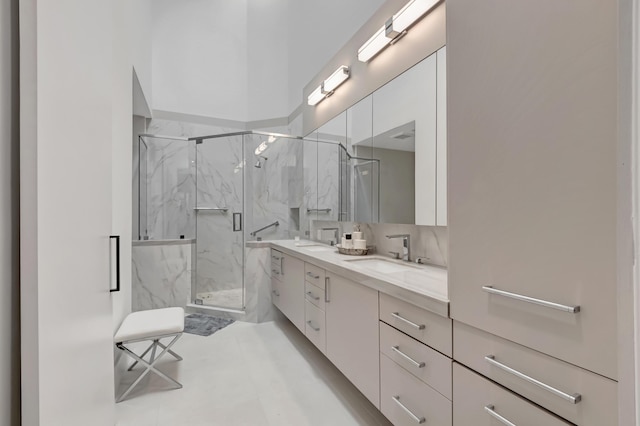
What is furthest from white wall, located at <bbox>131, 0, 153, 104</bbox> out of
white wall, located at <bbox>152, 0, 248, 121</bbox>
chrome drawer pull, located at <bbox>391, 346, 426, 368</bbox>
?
chrome drawer pull, located at <bbox>391, 346, 426, 368</bbox>

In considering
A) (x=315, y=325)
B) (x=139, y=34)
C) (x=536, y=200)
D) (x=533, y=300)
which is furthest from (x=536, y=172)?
(x=139, y=34)

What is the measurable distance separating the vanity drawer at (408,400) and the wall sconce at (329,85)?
230cm

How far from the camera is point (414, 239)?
212 centimetres

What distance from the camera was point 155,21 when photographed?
13.5ft

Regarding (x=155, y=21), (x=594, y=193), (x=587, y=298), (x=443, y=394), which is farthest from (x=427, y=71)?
(x=155, y=21)

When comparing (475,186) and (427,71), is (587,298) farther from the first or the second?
(427,71)

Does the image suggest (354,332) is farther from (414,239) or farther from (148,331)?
(148,331)

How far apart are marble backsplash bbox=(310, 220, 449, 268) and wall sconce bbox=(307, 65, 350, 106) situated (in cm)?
130

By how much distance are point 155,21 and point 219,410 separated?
468cm

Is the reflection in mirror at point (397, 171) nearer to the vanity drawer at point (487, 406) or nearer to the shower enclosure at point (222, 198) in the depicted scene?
the vanity drawer at point (487, 406)

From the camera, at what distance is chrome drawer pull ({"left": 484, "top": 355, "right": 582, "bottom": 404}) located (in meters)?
0.76

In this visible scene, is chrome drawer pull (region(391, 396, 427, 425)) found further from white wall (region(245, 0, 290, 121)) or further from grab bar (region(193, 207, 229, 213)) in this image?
white wall (region(245, 0, 290, 121))

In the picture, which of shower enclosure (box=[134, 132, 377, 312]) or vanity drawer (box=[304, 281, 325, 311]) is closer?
vanity drawer (box=[304, 281, 325, 311])

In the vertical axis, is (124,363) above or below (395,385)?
below
